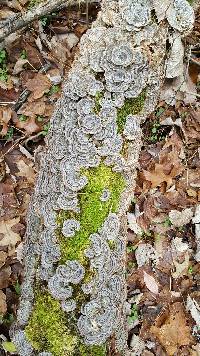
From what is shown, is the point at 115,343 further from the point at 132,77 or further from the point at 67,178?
the point at 132,77

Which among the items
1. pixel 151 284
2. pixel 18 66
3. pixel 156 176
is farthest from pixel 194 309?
pixel 18 66

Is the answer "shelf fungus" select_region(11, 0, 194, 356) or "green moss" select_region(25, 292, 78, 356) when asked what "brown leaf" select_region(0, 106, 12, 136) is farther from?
"green moss" select_region(25, 292, 78, 356)

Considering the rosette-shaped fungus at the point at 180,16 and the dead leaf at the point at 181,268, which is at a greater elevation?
the rosette-shaped fungus at the point at 180,16

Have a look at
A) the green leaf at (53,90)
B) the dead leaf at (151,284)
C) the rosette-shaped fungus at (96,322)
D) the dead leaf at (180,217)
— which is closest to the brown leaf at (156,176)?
the dead leaf at (180,217)

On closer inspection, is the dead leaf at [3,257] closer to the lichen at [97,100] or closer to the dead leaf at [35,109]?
the dead leaf at [35,109]

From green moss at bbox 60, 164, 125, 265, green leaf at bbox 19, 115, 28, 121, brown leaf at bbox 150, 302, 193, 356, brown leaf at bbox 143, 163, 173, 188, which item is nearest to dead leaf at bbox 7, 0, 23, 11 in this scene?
green leaf at bbox 19, 115, 28, 121

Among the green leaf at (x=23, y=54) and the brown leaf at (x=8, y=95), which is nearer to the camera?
the brown leaf at (x=8, y=95)
